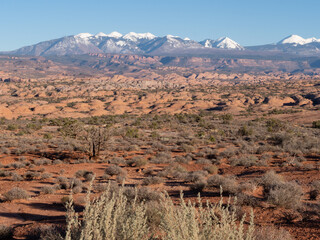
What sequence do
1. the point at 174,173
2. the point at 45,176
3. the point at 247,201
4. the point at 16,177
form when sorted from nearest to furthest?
the point at 247,201
the point at 16,177
the point at 45,176
the point at 174,173

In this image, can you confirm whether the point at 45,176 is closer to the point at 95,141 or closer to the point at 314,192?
the point at 95,141

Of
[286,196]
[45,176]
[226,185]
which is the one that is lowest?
[45,176]

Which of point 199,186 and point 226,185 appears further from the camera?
point 199,186

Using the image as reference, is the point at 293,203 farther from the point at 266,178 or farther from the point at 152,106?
the point at 152,106

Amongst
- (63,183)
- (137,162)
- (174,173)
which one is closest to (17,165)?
(63,183)

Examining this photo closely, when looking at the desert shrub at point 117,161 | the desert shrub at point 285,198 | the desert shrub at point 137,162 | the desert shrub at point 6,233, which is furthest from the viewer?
the desert shrub at point 117,161

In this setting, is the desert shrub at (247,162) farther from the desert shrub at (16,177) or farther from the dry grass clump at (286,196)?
the desert shrub at (16,177)

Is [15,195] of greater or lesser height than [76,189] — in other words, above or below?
above

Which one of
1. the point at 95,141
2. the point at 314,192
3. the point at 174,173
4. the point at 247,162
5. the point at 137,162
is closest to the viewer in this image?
the point at 314,192

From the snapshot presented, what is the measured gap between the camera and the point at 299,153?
15.5 meters

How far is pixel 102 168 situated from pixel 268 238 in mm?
10452

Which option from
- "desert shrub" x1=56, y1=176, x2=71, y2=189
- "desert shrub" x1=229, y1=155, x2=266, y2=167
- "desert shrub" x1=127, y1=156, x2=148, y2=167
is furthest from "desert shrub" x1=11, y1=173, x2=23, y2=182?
"desert shrub" x1=229, y1=155, x2=266, y2=167

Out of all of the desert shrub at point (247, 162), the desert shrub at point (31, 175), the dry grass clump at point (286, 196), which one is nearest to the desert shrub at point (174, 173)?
the desert shrub at point (247, 162)

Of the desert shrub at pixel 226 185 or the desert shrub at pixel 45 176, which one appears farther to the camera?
the desert shrub at pixel 45 176
